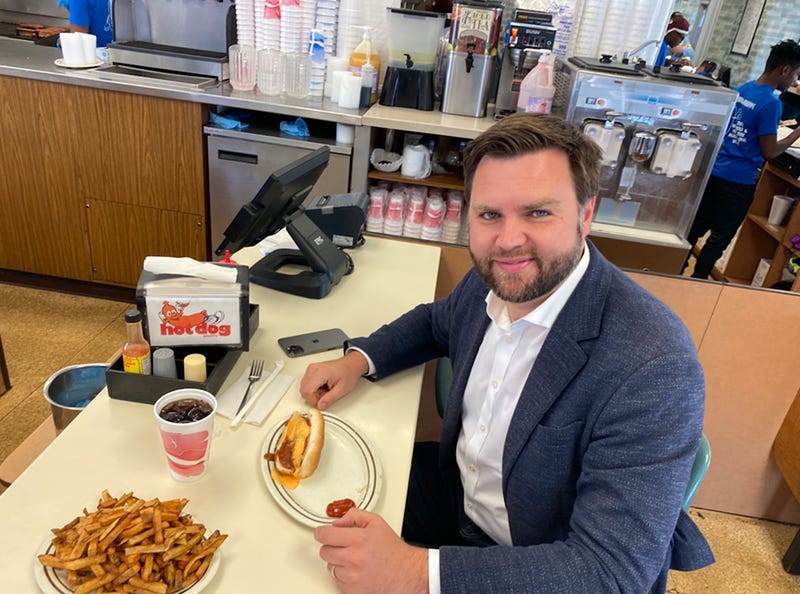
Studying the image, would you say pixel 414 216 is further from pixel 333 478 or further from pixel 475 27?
pixel 333 478

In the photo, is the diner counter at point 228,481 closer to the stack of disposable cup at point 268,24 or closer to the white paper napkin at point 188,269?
the white paper napkin at point 188,269

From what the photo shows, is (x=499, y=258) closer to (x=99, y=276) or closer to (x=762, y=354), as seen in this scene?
(x=762, y=354)

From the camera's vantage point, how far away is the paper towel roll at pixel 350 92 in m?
2.55

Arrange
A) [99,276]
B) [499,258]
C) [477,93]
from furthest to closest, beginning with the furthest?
[99,276], [477,93], [499,258]

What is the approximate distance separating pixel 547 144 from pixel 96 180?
8.09ft

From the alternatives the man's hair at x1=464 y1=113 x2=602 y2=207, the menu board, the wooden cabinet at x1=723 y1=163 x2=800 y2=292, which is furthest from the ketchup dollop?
the wooden cabinet at x1=723 y1=163 x2=800 y2=292

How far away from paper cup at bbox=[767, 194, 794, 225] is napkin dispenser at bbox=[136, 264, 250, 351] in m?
3.74

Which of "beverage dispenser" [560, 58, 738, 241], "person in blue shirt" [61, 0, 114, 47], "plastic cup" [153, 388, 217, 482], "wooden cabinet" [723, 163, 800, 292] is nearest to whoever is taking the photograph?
"plastic cup" [153, 388, 217, 482]

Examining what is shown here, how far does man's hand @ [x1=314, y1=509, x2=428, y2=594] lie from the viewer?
83 centimetres

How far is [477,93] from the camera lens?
2.61 metres

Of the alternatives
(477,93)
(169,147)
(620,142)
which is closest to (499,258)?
(620,142)

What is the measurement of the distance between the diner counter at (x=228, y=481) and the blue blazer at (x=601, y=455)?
0.69 feet

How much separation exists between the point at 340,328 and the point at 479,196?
0.56m

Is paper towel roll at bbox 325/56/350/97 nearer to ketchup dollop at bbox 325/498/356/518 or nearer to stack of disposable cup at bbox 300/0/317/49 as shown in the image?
stack of disposable cup at bbox 300/0/317/49
